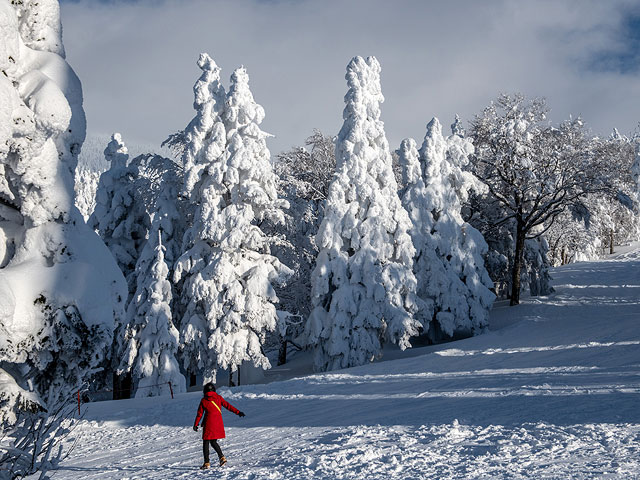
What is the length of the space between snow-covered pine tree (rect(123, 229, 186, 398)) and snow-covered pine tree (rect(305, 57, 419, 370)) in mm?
5938

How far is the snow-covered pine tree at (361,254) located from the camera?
949 inches

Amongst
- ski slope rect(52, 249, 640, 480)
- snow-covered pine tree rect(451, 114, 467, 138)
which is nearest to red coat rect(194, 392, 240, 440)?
ski slope rect(52, 249, 640, 480)

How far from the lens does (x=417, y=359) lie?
819 inches

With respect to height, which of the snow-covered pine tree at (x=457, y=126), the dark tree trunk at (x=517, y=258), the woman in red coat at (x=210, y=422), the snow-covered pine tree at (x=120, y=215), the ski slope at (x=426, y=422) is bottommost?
the ski slope at (x=426, y=422)

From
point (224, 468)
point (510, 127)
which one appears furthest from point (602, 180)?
point (224, 468)

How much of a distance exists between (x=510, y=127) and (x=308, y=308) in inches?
591

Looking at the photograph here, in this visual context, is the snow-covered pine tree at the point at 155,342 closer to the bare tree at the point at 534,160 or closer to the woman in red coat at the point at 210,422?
the woman in red coat at the point at 210,422

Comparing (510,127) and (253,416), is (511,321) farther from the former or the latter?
(253,416)

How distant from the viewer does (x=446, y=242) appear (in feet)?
95.8

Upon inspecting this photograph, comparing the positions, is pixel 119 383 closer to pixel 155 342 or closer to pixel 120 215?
pixel 155 342

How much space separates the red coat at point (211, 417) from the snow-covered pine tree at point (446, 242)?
19.1 m

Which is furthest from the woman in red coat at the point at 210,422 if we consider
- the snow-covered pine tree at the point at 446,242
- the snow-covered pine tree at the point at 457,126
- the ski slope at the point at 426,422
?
the snow-covered pine tree at the point at 457,126

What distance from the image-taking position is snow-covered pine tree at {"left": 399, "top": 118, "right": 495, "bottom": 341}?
28344 mm

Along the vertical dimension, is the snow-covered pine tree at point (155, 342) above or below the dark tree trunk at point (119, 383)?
above
